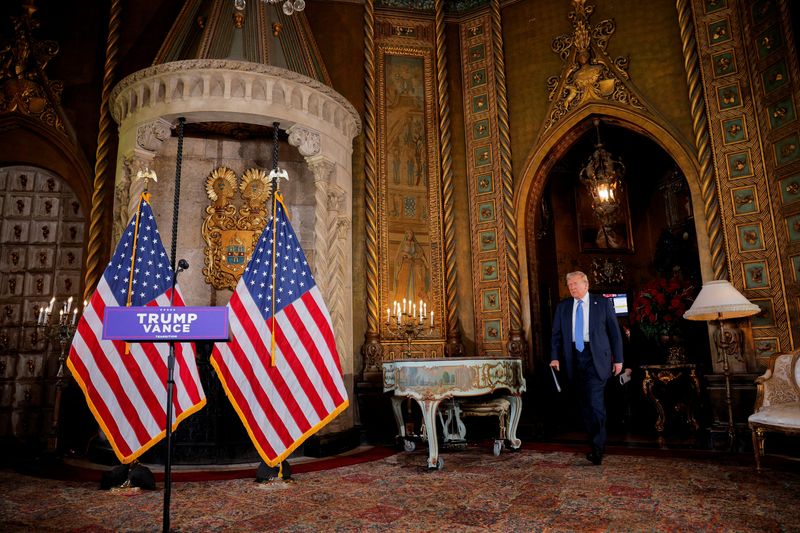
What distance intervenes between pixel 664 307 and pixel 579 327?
2.86 meters

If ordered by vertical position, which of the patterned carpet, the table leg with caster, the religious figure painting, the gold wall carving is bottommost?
the patterned carpet

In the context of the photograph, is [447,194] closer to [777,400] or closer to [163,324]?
[777,400]

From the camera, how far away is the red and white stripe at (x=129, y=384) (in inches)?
182

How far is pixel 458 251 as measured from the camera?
8336 mm

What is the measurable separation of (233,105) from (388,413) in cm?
454

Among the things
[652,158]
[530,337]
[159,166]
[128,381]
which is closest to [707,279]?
[530,337]

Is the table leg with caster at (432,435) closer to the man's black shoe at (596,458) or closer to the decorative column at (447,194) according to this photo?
the man's black shoe at (596,458)

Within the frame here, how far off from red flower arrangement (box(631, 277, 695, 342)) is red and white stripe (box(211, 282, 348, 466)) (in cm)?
490

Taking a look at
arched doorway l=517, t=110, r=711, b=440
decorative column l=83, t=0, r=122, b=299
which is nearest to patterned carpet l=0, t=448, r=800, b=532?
arched doorway l=517, t=110, r=711, b=440

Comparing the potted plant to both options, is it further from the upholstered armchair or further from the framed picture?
the framed picture

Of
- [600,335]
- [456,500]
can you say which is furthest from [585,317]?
[456,500]

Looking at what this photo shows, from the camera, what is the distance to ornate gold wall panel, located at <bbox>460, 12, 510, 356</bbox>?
7988 mm

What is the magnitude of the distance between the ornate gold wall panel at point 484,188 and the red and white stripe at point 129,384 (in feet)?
14.8

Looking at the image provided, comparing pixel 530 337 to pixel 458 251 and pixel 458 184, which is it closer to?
pixel 458 251
